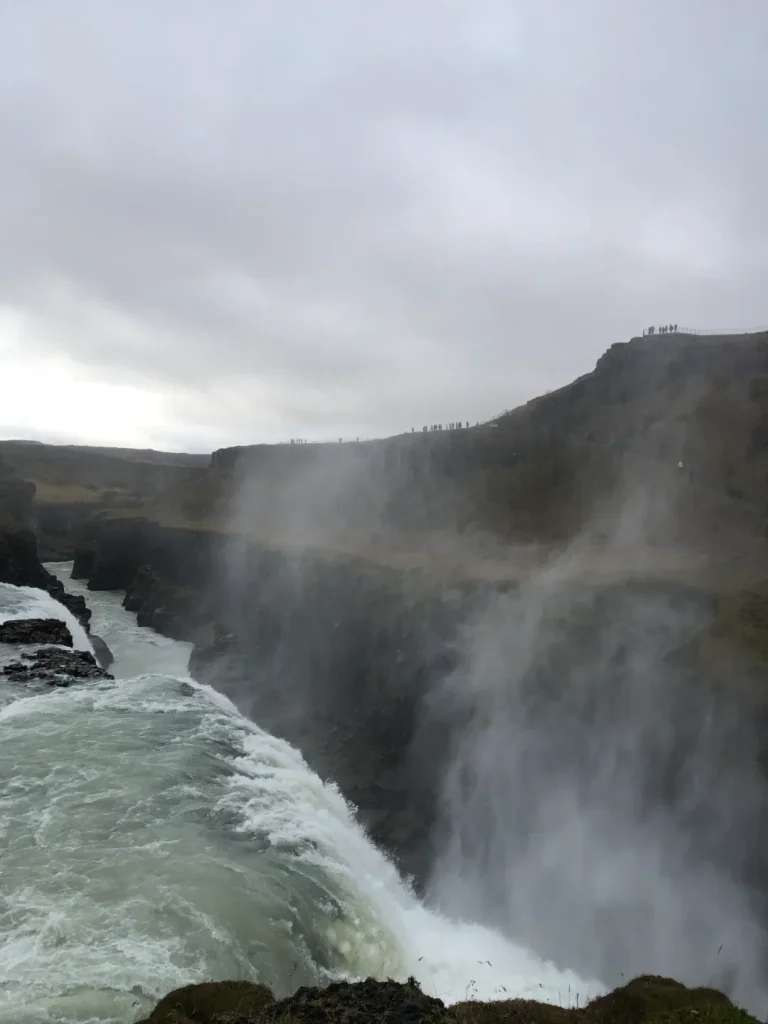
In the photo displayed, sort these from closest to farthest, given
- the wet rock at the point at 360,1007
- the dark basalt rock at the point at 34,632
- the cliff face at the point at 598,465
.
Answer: the wet rock at the point at 360,1007
the dark basalt rock at the point at 34,632
the cliff face at the point at 598,465

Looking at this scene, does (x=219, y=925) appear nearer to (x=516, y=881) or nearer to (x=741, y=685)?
(x=516, y=881)

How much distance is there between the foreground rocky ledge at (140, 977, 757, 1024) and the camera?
6199mm

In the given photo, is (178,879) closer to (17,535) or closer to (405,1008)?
(405,1008)

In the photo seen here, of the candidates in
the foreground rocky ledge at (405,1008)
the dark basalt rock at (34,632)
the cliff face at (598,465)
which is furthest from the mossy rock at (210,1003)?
the cliff face at (598,465)

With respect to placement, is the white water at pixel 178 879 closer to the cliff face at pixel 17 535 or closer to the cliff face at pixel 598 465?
the cliff face at pixel 598 465

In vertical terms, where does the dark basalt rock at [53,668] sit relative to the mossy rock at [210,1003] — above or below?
below

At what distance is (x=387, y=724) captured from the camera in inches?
992

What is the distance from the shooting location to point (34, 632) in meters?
27.1

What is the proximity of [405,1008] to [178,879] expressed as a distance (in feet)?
22.0

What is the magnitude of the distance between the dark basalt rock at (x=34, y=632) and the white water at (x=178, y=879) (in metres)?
5.81

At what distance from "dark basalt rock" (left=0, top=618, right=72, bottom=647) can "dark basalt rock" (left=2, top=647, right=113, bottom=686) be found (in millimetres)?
1573

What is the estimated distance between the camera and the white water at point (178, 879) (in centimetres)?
930

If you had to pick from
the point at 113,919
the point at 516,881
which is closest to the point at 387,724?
the point at 516,881

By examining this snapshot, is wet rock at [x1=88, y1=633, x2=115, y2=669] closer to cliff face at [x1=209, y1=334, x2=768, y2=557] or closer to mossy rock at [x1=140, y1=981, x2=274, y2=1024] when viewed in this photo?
cliff face at [x1=209, y1=334, x2=768, y2=557]
